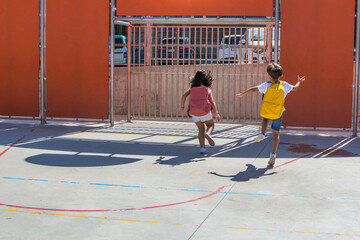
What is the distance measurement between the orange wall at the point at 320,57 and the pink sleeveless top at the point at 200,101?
3.38 meters

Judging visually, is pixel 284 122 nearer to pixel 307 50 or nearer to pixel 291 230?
pixel 307 50

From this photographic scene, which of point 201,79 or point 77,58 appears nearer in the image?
point 201,79

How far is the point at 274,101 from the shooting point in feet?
25.8

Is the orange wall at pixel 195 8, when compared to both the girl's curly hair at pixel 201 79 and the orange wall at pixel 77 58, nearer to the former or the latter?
the orange wall at pixel 77 58

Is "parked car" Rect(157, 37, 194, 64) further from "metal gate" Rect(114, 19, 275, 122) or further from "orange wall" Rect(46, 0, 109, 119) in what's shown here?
"orange wall" Rect(46, 0, 109, 119)

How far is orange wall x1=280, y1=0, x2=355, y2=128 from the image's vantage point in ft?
37.0

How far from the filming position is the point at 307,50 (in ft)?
37.5

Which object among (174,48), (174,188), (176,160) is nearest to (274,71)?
(176,160)

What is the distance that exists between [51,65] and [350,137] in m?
7.08

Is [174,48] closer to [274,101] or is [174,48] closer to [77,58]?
[77,58]

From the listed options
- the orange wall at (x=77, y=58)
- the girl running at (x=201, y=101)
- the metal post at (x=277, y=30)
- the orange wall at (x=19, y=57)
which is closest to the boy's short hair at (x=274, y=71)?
the girl running at (x=201, y=101)

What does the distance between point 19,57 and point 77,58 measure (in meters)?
1.54

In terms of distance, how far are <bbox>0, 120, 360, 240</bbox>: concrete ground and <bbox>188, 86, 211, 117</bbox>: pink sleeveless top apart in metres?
0.73

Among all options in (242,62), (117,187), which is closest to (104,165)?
(117,187)
